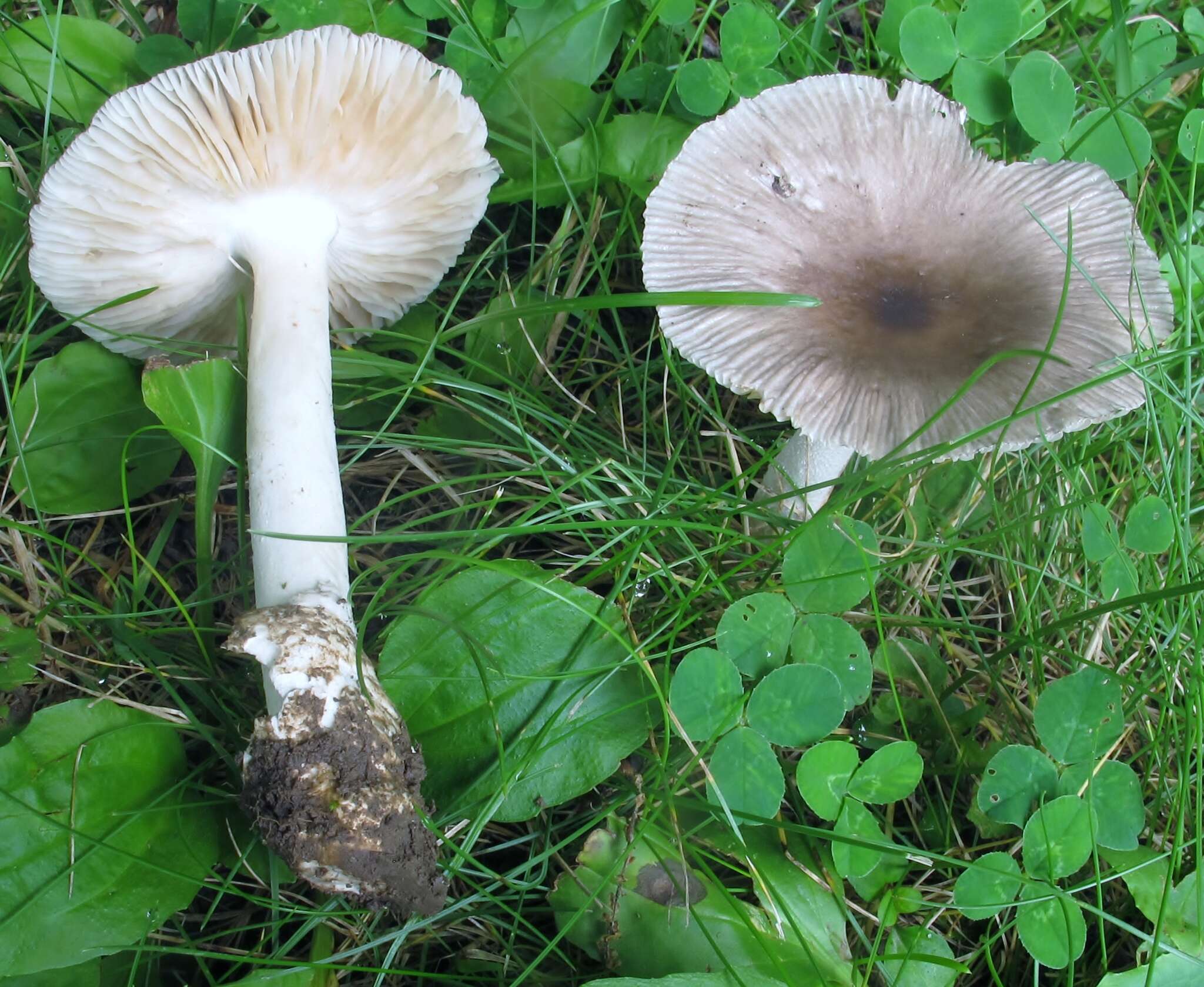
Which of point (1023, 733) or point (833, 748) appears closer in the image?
point (833, 748)

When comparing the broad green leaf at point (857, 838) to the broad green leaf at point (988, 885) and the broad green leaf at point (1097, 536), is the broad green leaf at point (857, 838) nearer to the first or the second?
the broad green leaf at point (988, 885)

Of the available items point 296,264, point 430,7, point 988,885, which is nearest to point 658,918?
point 988,885

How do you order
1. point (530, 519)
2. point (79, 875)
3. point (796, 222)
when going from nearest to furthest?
point (79, 875) < point (796, 222) < point (530, 519)

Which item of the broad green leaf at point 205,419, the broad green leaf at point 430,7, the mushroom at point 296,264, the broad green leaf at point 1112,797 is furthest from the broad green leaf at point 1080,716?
the broad green leaf at point 430,7

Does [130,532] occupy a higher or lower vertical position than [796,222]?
lower

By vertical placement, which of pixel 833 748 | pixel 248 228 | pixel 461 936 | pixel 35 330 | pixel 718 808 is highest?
pixel 248 228

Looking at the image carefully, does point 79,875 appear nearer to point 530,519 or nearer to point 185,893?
point 185,893

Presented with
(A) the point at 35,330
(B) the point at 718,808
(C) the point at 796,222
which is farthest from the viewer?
(A) the point at 35,330

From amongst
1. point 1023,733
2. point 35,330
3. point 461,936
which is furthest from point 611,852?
point 35,330
